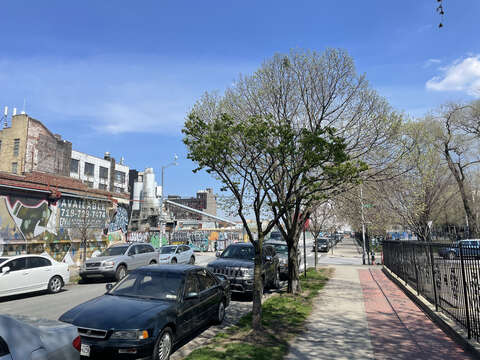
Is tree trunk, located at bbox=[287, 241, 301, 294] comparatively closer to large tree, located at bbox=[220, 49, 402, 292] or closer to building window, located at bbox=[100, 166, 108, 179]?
large tree, located at bbox=[220, 49, 402, 292]

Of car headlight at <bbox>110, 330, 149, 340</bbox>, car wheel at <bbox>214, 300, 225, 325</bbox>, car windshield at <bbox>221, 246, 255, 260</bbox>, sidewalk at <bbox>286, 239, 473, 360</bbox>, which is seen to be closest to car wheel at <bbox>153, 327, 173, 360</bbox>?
car headlight at <bbox>110, 330, 149, 340</bbox>

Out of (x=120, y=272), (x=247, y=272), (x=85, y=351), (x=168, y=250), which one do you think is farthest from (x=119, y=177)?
(x=85, y=351)

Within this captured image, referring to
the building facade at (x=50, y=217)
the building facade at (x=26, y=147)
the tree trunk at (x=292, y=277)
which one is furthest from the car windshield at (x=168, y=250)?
the building facade at (x=26, y=147)

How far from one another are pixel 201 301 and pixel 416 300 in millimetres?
7279

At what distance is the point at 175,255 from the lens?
19.8 m

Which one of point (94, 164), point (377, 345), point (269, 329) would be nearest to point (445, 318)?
point (377, 345)

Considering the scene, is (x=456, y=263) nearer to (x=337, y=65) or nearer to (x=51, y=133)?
(x=337, y=65)

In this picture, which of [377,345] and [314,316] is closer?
[377,345]

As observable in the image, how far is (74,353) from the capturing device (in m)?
3.96

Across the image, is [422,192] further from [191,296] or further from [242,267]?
[191,296]

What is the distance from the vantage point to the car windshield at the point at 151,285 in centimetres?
649

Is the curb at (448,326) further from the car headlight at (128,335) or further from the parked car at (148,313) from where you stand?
the car headlight at (128,335)

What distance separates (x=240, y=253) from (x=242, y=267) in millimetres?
1908

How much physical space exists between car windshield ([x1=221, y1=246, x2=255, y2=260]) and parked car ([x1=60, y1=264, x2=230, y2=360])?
15.8 ft
